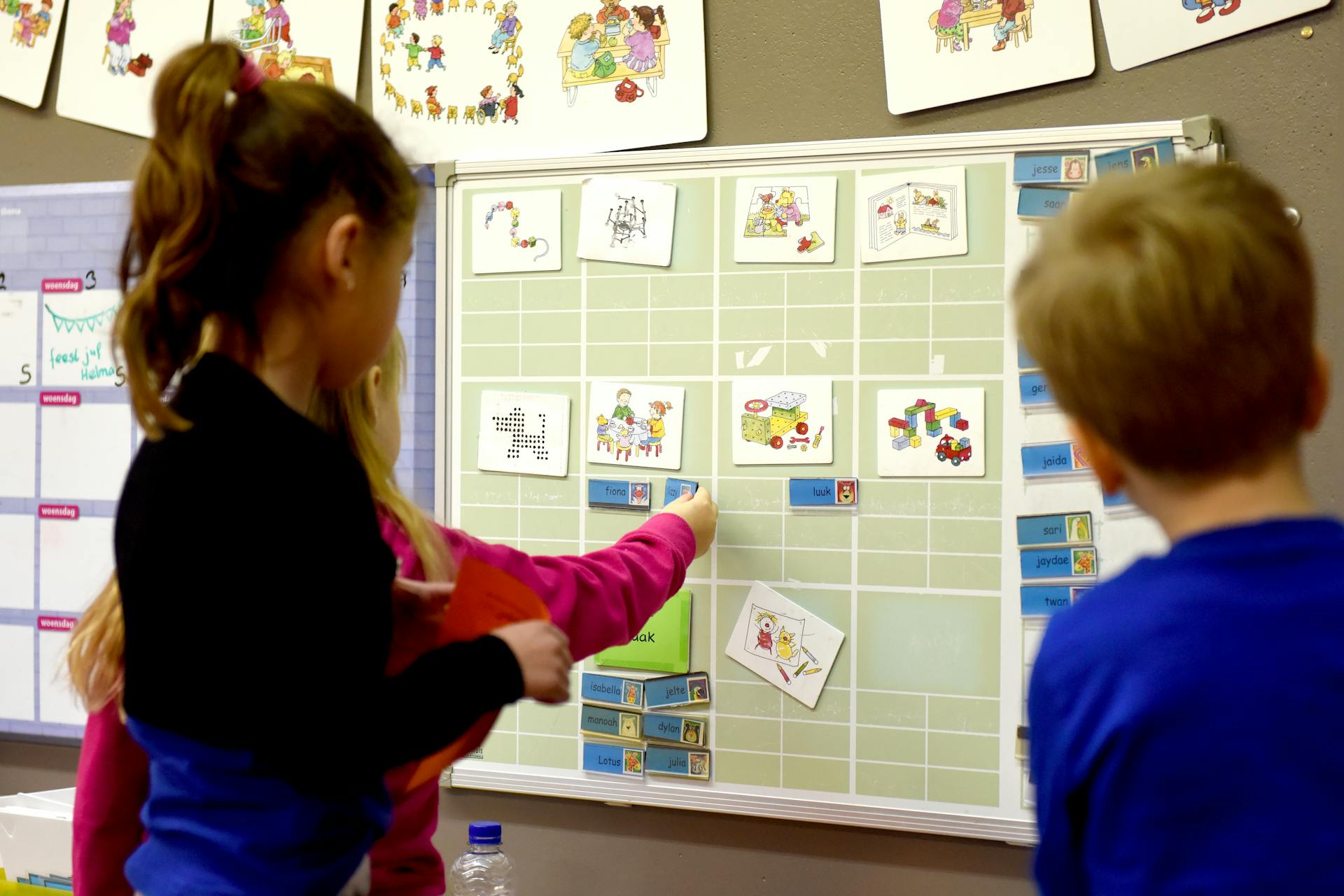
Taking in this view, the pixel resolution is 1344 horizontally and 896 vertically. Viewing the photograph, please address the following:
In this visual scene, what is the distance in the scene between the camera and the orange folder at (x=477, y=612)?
0.78 metres

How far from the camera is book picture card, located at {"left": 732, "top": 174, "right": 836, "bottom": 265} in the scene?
1.32 m

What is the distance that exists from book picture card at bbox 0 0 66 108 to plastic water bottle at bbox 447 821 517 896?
127 centimetres

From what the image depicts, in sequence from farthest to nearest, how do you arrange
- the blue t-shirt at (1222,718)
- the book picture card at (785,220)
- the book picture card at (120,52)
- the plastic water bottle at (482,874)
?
the book picture card at (120,52) → the plastic water bottle at (482,874) → the book picture card at (785,220) → the blue t-shirt at (1222,718)

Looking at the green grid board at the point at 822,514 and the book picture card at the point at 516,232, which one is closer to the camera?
the green grid board at the point at 822,514

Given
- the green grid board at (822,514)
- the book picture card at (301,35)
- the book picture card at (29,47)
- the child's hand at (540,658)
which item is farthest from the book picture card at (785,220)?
the book picture card at (29,47)

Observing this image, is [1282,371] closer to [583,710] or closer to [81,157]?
[583,710]

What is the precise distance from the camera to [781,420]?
1338mm

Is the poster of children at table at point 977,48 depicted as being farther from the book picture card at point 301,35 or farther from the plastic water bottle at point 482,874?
the plastic water bottle at point 482,874

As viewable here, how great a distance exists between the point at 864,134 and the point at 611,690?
2.48 ft

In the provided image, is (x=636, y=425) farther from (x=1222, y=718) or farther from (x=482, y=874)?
(x=1222, y=718)

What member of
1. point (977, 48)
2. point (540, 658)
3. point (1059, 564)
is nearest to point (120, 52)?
point (977, 48)

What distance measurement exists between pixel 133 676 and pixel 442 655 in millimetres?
206

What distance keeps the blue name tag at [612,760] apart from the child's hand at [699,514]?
28 cm

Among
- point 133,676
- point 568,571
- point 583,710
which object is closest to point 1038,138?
point 568,571
